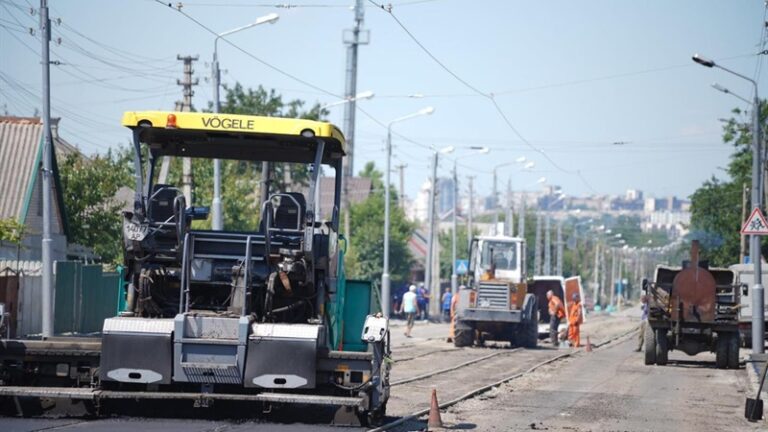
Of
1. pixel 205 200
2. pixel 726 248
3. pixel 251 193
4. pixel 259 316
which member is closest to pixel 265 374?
pixel 259 316

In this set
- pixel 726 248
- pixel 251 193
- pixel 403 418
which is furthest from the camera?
pixel 726 248

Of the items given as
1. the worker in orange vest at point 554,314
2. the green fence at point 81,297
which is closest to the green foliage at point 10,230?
the green fence at point 81,297

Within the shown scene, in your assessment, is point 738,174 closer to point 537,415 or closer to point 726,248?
point 726,248

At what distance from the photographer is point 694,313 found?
27.1m

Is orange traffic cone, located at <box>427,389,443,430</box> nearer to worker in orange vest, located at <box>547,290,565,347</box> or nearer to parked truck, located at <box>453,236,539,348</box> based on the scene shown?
parked truck, located at <box>453,236,539,348</box>

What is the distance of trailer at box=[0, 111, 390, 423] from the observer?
41.5 ft

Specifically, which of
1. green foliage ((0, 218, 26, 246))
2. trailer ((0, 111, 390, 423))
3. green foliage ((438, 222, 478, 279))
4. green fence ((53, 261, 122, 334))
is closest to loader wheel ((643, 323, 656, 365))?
green fence ((53, 261, 122, 334))

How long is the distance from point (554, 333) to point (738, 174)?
110 feet

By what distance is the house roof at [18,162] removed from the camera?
41.4 metres

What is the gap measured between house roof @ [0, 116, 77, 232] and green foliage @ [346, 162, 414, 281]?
875 inches

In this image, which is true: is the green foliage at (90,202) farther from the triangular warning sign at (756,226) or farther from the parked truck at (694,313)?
the triangular warning sign at (756,226)

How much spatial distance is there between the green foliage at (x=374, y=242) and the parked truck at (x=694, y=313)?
115 ft

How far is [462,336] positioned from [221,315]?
2305 centimetres

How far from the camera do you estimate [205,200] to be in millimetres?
44094
